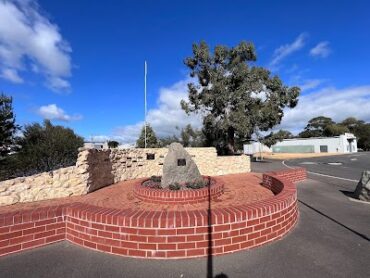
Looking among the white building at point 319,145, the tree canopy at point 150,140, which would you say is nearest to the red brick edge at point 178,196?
the tree canopy at point 150,140

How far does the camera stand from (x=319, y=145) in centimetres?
6256

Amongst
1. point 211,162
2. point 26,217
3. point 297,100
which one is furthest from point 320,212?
point 297,100

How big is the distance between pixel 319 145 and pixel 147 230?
66.5 meters

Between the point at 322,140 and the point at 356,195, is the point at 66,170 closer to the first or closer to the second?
the point at 356,195

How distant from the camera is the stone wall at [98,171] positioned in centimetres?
756

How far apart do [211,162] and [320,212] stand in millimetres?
8076

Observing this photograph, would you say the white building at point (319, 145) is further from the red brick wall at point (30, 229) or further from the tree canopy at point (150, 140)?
the red brick wall at point (30, 229)

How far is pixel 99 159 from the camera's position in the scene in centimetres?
1002

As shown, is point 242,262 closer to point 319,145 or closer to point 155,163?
point 155,163

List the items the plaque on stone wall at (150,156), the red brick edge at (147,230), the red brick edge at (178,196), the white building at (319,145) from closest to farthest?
the red brick edge at (147,230)
the red brick edge at (178,196)
the plaque on stone wall at (150,156)
the white building at (319,145)

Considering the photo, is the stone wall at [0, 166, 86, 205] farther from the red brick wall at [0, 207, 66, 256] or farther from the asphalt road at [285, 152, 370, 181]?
the asphalt road at [285, 152, 370, 181]

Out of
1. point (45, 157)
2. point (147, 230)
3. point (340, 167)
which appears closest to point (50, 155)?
point (45, 157)

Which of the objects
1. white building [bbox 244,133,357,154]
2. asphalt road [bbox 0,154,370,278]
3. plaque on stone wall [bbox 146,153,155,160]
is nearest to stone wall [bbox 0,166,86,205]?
asphalt road [bbox 0,154,370,278]

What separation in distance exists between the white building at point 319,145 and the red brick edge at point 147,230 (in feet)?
186
